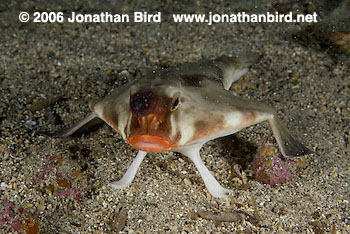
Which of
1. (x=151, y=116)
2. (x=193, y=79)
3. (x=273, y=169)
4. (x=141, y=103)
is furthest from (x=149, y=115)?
(x=273, y=169)

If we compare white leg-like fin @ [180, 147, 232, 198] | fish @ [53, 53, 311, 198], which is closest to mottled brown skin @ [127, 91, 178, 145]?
fish @ [53, 53, 311, 198]

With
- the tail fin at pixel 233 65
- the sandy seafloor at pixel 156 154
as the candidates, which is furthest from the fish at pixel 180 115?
the tail fin at pixel 233 65

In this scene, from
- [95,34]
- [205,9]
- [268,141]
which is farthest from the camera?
[205,9]

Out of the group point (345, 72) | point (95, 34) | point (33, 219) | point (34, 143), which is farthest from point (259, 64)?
point (33, 219)

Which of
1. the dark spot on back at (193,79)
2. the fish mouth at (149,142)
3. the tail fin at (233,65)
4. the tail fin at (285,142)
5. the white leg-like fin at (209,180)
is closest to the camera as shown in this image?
the fish mouth at (149,142)

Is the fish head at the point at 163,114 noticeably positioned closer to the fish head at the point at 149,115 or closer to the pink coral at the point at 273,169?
the fish head at the point at 149,115

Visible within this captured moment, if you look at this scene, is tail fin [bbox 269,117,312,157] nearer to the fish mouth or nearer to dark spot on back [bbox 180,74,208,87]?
dark spot on back [bbox 180,74,208,87]

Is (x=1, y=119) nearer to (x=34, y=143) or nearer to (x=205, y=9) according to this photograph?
(x=34, y=143)

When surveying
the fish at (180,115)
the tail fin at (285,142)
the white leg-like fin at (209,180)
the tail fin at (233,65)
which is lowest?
the white leg-like fin at (209,180)

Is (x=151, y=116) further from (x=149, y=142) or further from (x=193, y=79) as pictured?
(x=193, y=79)
